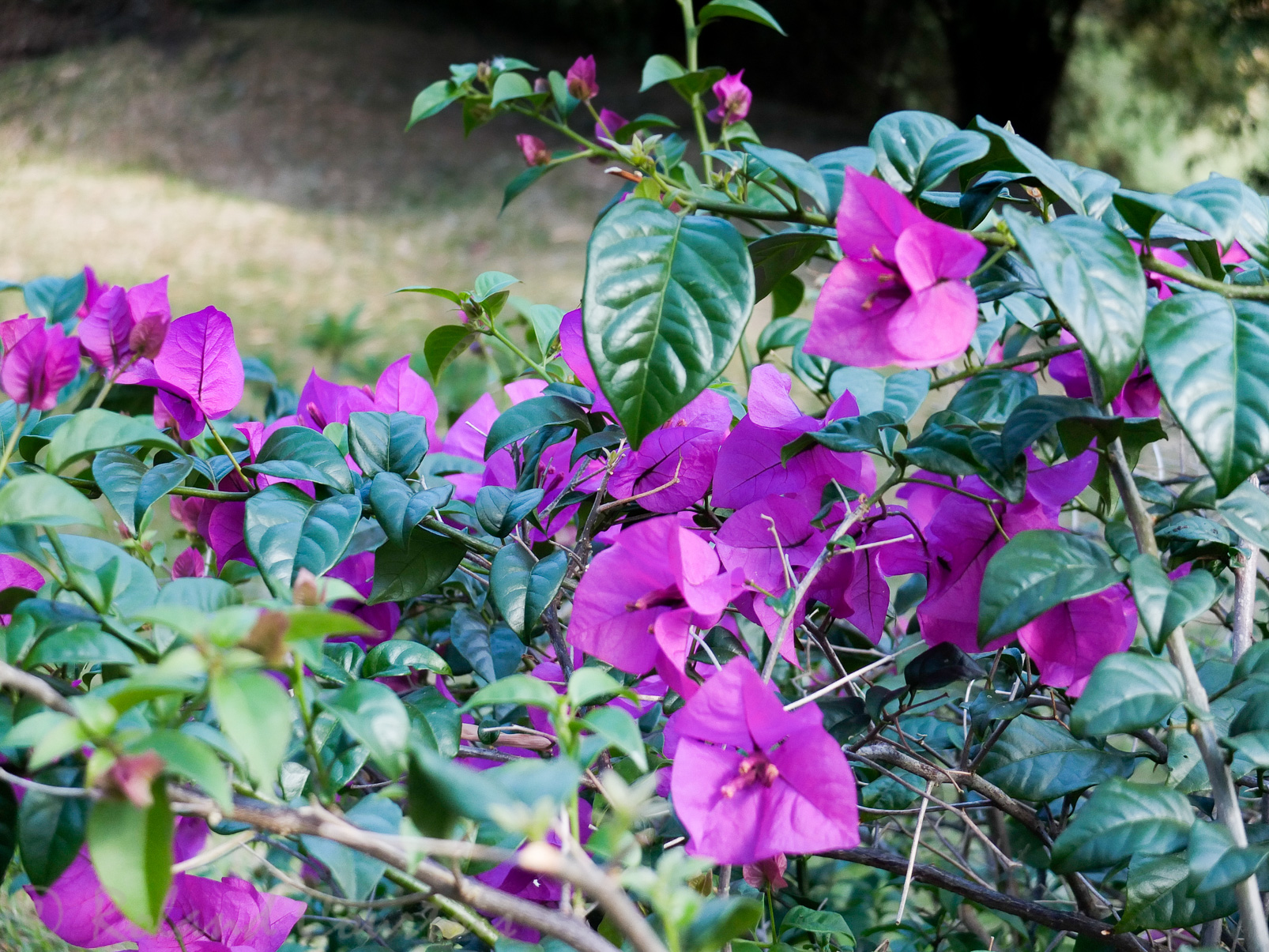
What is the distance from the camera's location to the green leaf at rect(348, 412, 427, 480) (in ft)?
1.55

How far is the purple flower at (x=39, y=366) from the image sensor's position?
1.16 ft

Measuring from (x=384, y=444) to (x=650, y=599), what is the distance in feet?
0.56

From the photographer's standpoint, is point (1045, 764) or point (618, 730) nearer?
point (618, 730)

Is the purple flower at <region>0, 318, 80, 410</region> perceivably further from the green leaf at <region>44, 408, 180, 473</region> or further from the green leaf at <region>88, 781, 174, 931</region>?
the green leaf at <region>88, 781, 174, 931</region>

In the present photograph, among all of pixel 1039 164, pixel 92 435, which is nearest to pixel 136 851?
pixel 92 435

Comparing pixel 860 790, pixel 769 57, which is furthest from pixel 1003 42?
pixel 860 790

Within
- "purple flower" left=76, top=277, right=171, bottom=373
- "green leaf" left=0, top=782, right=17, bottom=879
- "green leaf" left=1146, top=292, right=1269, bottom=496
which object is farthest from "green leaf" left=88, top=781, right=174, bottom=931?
"green leaf" left=1146, top=292, right=1269, bottom=496

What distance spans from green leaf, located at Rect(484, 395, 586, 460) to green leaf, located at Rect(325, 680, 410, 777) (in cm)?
17

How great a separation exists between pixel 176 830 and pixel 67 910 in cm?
6

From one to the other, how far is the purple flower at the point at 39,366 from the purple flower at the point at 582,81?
0.50 m

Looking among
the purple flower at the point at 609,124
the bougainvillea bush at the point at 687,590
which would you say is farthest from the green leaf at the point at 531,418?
the purple flower at the point at 609,124

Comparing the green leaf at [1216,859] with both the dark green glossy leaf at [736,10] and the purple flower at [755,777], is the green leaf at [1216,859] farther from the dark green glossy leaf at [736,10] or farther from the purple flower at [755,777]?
the dark green glossy leaf at [736,10]

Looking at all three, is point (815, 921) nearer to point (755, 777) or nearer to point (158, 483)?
point (755, 777)

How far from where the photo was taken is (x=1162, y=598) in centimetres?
34
